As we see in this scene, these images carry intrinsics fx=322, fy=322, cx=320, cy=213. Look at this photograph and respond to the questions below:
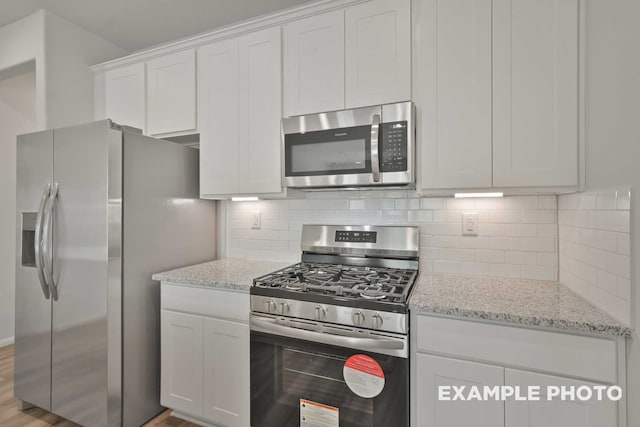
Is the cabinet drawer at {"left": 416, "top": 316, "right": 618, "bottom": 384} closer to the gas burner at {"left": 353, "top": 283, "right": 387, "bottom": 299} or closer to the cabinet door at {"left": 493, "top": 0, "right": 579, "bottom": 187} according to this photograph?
the gas burner at {"left": 353, "top": 283, "right": 387, "bottom": 299}

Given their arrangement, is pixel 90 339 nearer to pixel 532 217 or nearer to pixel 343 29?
pixel 343 29

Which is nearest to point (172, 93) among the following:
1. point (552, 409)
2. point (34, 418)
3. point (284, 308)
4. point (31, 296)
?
point (31, 296)

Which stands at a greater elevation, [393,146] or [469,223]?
[393,146]

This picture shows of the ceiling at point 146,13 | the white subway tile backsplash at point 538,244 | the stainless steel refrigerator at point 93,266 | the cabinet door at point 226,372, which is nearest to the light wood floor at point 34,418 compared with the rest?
the stainless steel refrigerator at point 93,266

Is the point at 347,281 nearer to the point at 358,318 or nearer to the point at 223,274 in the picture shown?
the point at 358,318

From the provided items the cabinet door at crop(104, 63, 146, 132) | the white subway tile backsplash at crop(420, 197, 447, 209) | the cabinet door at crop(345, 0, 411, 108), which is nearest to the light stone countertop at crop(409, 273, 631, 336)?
the white subway tile backsplash at crop(420, 197, 447, 209)

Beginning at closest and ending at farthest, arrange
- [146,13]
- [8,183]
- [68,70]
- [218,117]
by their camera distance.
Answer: [218,117] → [146,13] → [68,70] → [8,183]

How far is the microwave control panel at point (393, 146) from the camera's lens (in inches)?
64.8

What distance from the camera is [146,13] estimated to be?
2400 mm

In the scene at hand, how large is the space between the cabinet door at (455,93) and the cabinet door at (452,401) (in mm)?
813

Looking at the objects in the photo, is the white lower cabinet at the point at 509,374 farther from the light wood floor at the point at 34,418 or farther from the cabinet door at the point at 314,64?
the light wood floor at the point at 34,418

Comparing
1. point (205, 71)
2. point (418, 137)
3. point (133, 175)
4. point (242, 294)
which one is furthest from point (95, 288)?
point (418, 137)

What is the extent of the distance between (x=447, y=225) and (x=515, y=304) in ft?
2.20

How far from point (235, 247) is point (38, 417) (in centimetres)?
159
